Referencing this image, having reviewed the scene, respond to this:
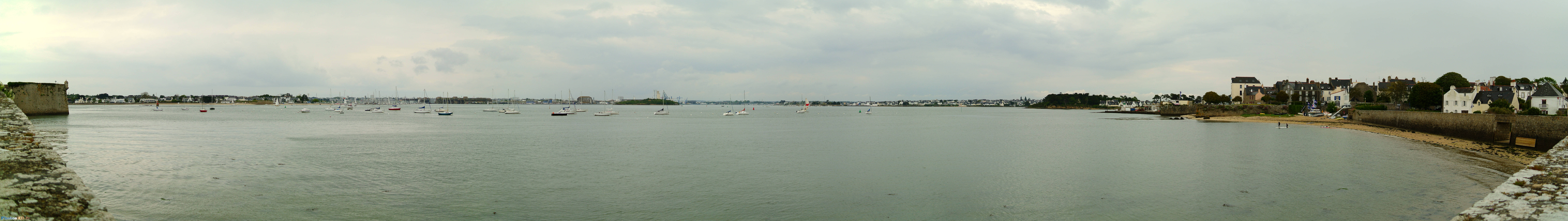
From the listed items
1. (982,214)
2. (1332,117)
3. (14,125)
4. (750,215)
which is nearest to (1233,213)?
(982,214)

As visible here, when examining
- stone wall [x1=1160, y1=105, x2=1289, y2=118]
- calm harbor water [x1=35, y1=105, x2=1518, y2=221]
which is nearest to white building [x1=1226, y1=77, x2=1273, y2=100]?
stone wall [x1=1160, y1=105, x2=1289, y2=118]

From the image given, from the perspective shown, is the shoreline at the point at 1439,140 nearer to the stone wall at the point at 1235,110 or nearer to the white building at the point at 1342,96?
the stone wall at the point at 1235,110

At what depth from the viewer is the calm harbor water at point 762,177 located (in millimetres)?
11594

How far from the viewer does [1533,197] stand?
9586 millimetres

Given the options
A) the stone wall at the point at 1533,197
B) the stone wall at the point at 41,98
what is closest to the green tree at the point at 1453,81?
the stone wall at the point at 1533,197

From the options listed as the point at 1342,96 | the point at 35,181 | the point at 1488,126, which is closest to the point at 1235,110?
the point at 1342,96

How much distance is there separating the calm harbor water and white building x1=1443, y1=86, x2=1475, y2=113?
15653 mm

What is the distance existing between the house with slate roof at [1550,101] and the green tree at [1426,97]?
1294 centimetres

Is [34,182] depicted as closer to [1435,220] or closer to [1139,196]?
[1139,196]

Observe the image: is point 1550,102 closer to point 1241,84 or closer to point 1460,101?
point 1460,101

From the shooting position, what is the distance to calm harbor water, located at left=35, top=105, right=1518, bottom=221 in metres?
11.6

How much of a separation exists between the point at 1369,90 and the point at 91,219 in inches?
4021

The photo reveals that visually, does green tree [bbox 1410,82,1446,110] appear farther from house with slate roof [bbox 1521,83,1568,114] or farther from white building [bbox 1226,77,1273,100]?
white building [bbox 1226,77,1273,100]

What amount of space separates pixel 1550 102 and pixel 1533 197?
41.6 m
